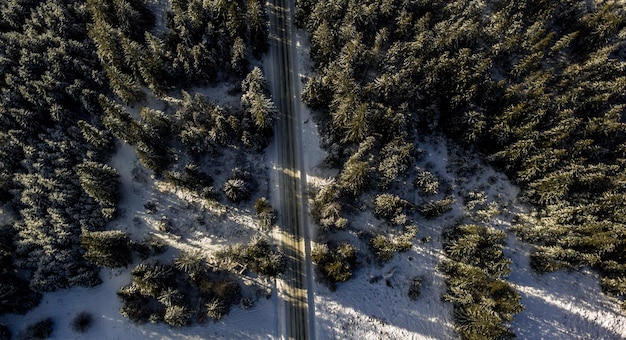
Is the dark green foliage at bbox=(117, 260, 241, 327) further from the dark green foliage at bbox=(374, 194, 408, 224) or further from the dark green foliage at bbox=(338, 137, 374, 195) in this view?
the dark green foliage at bbox=(374, 194, 408, 224)

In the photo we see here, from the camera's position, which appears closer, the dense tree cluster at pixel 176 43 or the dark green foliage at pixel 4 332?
the dark green foliage at pixel 4 332

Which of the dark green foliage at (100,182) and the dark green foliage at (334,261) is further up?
the dark green foliage at (334,261)

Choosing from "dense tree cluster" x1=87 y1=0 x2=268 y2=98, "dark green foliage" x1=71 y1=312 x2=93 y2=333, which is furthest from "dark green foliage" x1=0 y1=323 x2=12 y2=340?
"dense tree cluster" x1=87 y1=0 x2=268 y2=98

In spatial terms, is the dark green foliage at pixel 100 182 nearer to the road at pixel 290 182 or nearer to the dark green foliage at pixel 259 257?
the dark green foliage at pixel 259 257

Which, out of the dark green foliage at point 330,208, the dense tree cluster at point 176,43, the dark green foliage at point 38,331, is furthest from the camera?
the dense tree cluster at point 176,43

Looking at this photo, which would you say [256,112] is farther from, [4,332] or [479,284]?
[4,332]

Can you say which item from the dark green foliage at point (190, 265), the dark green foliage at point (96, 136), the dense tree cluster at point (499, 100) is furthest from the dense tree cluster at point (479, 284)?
the dark green foliage at point (96, 136)
